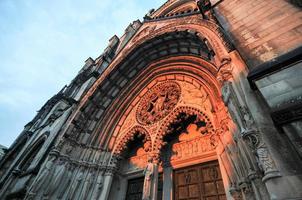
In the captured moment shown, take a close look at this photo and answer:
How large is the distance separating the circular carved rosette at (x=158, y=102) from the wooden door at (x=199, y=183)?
1936 millimetres

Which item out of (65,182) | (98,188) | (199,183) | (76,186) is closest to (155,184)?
(199,183)

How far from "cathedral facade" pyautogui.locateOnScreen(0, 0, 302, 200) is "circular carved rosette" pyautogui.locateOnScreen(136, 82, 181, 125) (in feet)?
0.16

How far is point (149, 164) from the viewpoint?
15.4ft

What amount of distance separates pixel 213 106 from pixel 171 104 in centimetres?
175

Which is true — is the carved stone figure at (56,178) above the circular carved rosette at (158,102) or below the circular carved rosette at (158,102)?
below

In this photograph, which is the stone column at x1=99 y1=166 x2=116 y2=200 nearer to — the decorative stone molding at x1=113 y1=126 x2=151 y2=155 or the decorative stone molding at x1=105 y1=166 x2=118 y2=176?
the decorative stone molding at x1=105 y1=166 x2=118 y2=176

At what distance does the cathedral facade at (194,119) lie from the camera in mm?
2059

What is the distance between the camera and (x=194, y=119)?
5512 millimetres

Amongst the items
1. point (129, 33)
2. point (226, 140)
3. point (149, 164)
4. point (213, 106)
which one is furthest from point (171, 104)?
point (129, 33)

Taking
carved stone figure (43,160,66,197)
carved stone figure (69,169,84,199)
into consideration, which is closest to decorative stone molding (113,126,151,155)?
carved stone figure (69,169,84,199)

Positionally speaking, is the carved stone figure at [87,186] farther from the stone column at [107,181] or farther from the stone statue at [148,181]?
the stone statue at [148,181]

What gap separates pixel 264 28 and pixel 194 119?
310 centimetres

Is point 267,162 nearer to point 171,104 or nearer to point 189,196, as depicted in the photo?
point 189,196

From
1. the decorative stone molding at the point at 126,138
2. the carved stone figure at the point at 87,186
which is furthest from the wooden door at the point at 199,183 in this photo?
the carved stone figure at the point at 87,186
